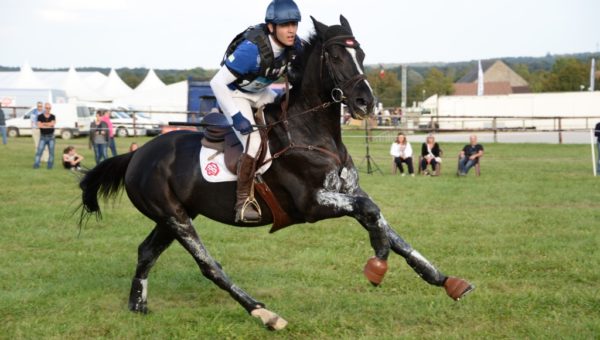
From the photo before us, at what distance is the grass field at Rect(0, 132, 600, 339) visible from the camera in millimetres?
6523

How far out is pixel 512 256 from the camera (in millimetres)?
9602

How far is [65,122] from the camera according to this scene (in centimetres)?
4203

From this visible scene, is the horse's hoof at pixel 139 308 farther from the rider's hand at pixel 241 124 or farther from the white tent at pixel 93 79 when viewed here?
the white tent at pixel 93 79

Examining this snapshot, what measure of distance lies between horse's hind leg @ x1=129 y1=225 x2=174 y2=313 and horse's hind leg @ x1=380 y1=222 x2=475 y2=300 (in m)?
2.46

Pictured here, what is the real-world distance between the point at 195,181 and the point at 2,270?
3586 millimetres

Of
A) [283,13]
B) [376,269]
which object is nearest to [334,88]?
[283,13]

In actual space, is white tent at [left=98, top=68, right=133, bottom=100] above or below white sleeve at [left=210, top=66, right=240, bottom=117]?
above

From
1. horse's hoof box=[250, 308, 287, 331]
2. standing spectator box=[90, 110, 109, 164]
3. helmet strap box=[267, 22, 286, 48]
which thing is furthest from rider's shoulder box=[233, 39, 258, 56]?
standing spectator box=[90, 110, 109, 164]

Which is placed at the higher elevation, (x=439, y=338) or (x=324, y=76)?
(x=324, y=76)

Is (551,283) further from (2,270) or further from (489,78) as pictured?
(489,78)

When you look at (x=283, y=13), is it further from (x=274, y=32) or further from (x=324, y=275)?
(x=324, y=275)

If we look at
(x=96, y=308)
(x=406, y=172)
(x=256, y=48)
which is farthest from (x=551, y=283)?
(x=406, y=172)

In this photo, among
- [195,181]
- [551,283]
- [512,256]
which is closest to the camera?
[195,181]

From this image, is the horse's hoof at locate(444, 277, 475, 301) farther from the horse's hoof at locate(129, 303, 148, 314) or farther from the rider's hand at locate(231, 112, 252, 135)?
the horse's hoof at locate(129, 303, 148, 314)
